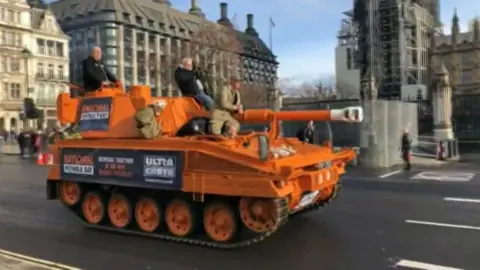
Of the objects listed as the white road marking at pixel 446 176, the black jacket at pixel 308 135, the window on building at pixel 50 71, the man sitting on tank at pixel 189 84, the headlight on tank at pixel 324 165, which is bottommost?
the white road marking at pixel 446 176

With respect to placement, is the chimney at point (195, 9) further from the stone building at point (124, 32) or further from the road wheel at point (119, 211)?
the road wheel at point (119, 211)

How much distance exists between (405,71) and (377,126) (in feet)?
157

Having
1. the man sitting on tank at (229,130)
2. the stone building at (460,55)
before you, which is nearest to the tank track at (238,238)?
the man sitting on tank at (229,130)

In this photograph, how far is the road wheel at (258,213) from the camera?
7.76 metres

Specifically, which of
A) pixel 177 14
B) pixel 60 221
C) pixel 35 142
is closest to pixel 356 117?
pixel 60 221

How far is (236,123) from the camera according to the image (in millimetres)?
9164

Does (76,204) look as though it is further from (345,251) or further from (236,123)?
(345,251)

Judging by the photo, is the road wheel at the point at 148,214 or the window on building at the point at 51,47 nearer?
the road wheel at the point at 148,214

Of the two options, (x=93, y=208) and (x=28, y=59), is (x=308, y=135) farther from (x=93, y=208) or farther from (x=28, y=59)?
(x=28, y=59)

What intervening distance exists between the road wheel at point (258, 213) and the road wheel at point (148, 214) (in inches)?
63.6

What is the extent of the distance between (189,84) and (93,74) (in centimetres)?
182

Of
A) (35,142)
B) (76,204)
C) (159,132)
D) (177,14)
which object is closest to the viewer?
(159,132)

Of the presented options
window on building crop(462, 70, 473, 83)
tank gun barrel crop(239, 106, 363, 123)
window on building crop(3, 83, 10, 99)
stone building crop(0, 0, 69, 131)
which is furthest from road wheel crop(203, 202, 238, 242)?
window on building crop(462, 70, 473, 83)

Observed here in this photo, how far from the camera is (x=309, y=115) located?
8891 millimetres
